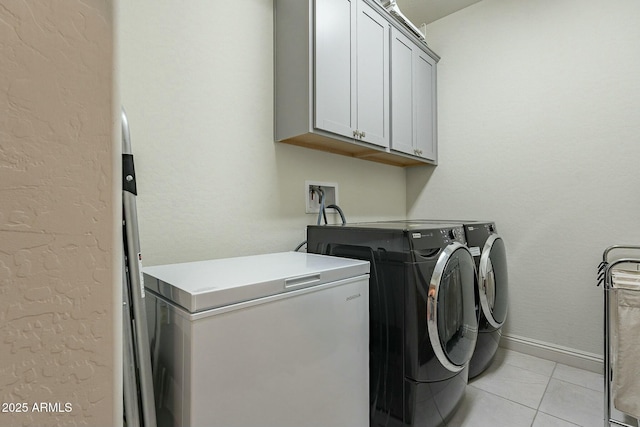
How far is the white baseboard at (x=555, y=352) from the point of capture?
191 centimetres

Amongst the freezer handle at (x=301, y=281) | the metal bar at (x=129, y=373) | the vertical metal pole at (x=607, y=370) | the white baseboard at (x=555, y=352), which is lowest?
the white baseboard at (x=555, y=352)

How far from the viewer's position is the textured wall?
1.05ft

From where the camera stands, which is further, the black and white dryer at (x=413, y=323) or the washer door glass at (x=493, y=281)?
the washer door glass at (x=493, y=281)

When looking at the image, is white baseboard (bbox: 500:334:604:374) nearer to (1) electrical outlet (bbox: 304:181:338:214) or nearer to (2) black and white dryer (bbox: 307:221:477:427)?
(2) black and white dryer (bbox: 307:221:477:427)

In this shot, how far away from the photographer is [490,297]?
1.77 m

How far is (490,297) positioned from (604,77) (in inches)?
62.1

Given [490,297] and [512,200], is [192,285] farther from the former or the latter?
[512,200]

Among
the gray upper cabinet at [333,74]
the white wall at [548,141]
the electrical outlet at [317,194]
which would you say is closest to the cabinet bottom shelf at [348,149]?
the gray upper cabinet at [333,74]

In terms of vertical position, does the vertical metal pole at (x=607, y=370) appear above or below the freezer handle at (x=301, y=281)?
below

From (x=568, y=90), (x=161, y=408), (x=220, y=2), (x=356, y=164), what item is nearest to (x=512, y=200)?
(x=568, y=90)

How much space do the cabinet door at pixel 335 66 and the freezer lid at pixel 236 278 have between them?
802 millimetres

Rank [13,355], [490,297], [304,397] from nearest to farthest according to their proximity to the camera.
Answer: [13,355], [304,397], [490,297]

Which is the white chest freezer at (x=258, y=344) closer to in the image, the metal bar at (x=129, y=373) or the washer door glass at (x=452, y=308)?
the metal bar at (x=129, y=373)

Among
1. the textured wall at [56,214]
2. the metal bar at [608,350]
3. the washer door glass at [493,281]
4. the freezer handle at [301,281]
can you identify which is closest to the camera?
the textured wall at [56,214]
